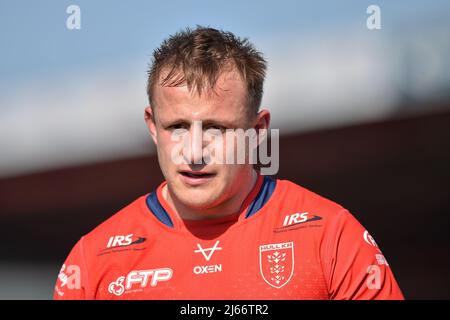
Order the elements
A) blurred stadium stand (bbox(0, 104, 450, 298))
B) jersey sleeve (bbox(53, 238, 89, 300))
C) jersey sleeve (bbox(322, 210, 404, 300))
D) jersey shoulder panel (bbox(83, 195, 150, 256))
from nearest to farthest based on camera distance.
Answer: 1. jersey sleeve (bbox(322, 210, 404, 300))
2. jersey sleeve (bbox(53, 238, 89, 300))
3. jersey shoulder panel (bbox(83, 195, 150, 256))
4. blurred stadium stand (bbox(0, 104, 450, 298))

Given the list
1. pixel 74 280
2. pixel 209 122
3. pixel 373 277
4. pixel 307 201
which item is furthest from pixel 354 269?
pixel 74 280

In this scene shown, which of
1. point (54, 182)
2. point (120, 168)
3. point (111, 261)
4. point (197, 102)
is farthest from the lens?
point (54, 182)

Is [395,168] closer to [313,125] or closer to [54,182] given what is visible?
[313,125]

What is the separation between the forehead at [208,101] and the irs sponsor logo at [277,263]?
549 millimetres

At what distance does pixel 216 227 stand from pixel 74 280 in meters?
0.62

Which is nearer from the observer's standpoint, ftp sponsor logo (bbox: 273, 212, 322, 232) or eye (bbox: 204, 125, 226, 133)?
eye (bbox: 204, 125, 226, 133)

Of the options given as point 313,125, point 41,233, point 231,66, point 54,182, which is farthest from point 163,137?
point 41,233

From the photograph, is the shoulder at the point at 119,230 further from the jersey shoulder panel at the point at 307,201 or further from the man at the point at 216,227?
the jersey shoulder panel at the point at 307,201

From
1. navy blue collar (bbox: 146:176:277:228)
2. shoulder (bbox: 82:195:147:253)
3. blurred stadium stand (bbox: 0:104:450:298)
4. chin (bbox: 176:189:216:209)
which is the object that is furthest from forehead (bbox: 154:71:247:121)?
blurred stadium stand (bbox: 0:104:450:298)

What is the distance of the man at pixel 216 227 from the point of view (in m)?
2.87

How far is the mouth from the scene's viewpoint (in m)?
2.90

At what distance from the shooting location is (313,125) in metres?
10.1

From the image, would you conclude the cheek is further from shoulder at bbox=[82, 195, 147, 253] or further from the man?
shoulder at bbox=[82, 195, 147, 253]

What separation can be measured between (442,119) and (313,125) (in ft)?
5.87
